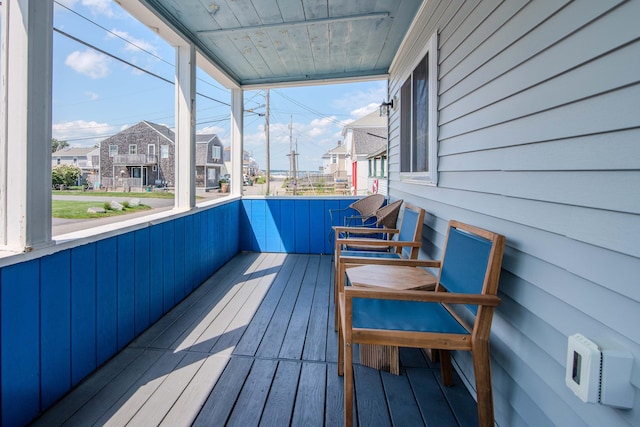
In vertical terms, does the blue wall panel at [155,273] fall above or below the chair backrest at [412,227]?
below

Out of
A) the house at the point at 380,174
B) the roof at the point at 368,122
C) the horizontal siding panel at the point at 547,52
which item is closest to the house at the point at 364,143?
the roof at the point at 368,122

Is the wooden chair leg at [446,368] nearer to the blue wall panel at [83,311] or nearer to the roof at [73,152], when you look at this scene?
the blue wall panel at [83,311]

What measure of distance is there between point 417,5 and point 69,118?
8.53 ft

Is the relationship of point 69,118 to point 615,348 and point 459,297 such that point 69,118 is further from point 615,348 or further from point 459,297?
point 615,348

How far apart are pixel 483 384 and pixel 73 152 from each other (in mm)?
2269

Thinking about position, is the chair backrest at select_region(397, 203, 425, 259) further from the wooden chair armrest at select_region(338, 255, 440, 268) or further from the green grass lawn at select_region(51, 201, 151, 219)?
the green grass lawn at select_region(51, 201, 151, 219)

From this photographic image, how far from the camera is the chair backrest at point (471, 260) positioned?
52.8 inches

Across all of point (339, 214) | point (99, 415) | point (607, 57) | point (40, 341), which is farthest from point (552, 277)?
point (339, 214)

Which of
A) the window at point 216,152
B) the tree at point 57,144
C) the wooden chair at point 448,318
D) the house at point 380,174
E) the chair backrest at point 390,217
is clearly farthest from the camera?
the house at point 380,174

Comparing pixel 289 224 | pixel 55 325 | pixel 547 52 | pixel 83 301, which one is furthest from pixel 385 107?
pixel 55 325

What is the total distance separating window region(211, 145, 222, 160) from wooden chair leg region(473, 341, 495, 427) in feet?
10.7

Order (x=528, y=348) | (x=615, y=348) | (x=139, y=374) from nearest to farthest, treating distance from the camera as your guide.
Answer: (x=615, y=348) → (x=528, y=348) → (x=139, y=374)

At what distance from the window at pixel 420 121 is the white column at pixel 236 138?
2255 millimetres

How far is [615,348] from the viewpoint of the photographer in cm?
82
